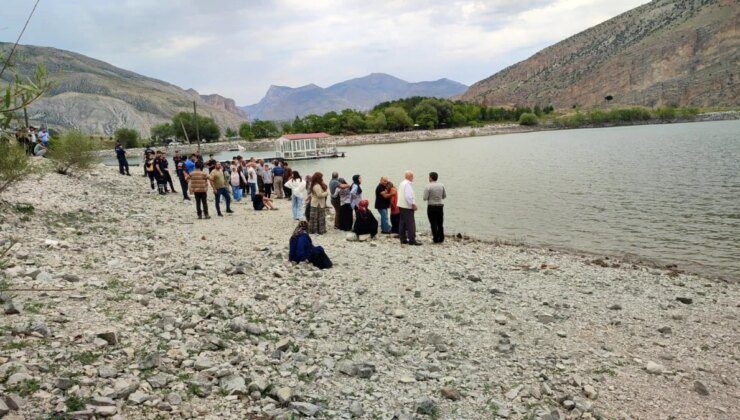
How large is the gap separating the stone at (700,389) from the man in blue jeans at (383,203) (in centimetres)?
1072

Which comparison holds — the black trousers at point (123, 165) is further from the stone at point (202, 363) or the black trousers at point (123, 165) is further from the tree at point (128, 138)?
the tree at point (128, 138)

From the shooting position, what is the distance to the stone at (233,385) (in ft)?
19.2

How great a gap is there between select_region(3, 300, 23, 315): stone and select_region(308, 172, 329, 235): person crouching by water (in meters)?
10.5

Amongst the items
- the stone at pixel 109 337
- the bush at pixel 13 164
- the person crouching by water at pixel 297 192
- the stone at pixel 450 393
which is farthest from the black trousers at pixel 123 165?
the stone at pixel 450 393

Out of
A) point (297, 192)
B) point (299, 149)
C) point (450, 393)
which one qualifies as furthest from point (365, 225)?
point (299, 149)

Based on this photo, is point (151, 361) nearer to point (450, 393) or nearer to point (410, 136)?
point (450, 393)

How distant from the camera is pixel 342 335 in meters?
8.09

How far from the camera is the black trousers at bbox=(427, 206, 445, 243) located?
15.7 m

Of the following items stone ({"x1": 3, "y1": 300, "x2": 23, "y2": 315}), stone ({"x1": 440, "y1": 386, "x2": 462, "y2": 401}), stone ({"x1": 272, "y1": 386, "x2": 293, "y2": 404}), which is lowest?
stone ({"x1": 440, "y1": 386, "x2": 462, "y2": 401})

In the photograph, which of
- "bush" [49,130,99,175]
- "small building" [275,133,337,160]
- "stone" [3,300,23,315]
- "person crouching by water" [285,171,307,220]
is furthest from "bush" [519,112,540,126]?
"stone" [3,300,23,315]

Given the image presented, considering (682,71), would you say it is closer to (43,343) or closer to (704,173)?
(704,173)

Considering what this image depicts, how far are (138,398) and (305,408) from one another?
1916 millimetres

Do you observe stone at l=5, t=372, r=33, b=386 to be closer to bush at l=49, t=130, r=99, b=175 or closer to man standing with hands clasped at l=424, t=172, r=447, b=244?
man standing with hands clasped at l=424, t=172, r=447, b=244

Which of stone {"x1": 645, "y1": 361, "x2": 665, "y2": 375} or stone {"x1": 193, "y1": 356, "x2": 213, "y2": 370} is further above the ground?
stone {"x1": 193, "y1": 356, "x2": 213, "y2": 370}
